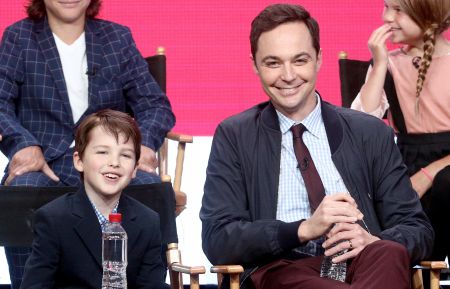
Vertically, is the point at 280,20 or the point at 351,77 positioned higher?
the point at 280,20

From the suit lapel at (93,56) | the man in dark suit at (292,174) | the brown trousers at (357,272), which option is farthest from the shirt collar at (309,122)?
the suit lapel at (93,56)

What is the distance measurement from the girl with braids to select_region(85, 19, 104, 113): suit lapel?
3.12 feet

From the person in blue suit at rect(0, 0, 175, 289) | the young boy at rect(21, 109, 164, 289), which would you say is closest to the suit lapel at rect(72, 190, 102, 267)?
the young boy at rect(21, 109, 164, 289)

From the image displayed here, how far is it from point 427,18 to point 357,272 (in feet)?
4.63

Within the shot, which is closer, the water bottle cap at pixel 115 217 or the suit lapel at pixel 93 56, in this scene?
the water bottle cap at pixel 115 217

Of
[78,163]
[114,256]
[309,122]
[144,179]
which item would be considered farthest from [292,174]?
[144,179]

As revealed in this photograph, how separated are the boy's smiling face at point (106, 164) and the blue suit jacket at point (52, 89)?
2.39 feet

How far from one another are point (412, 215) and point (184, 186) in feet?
7.29

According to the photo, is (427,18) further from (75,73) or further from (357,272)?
(357,272)

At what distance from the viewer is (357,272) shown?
8.46 ft

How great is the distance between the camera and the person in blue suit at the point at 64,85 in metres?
3.77

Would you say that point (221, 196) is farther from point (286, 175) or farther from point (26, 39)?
point (26, 39)

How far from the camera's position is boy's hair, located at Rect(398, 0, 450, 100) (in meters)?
3.67

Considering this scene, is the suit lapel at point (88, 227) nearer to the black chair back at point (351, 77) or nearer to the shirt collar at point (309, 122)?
the shirt collar at point (309, 122)
